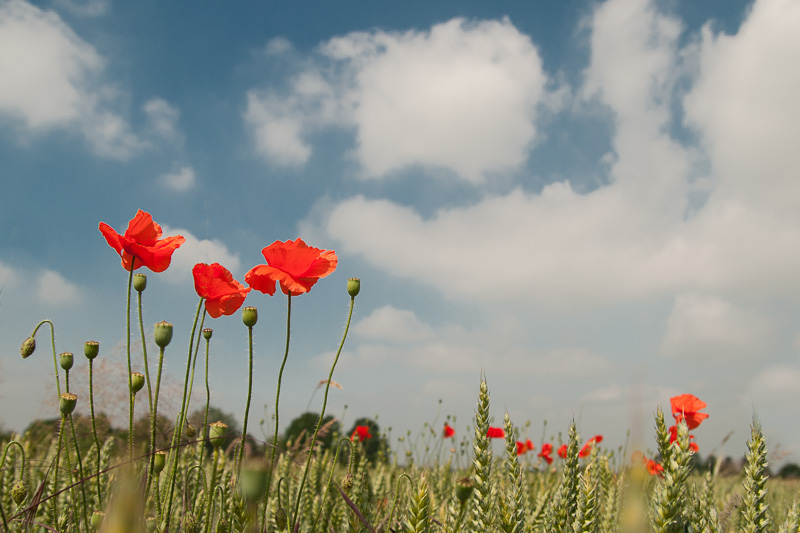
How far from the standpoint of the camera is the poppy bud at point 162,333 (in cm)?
188

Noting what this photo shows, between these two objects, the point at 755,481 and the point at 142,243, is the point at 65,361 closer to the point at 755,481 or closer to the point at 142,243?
the point at 142,243

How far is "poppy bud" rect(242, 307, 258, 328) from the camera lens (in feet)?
6.31

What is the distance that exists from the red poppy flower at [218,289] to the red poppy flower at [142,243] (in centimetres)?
23

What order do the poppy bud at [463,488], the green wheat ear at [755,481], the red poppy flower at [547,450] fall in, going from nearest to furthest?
the poppy bud at [463,488] < the green wheat ear at [755,481] < the red poppy flower at [547,450]

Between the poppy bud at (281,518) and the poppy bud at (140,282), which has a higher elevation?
the poppy bud at (140,282)

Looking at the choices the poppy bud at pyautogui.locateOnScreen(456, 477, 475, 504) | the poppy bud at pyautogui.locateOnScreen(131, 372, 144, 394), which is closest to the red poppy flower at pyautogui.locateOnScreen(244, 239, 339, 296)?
the poppy bud at pyautogui.locateOnScreen(131, 372, 144, 394)

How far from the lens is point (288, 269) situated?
205cm

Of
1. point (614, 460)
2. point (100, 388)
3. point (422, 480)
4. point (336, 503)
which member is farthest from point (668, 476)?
point (100, 388)

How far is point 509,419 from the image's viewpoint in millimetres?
1646

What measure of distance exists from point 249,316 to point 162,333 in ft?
0.96

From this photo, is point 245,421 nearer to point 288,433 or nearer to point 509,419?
Answer: point 509,419

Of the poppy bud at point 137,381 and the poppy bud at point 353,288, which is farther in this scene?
the poppy bud at point 353,288

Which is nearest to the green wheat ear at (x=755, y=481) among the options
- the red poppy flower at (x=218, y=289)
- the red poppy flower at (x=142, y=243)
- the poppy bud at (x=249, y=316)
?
the poppy bud at (x=249, y=316)

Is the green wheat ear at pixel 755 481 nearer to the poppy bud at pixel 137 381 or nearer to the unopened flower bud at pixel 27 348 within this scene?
the poppy bud at pixel 137 381
